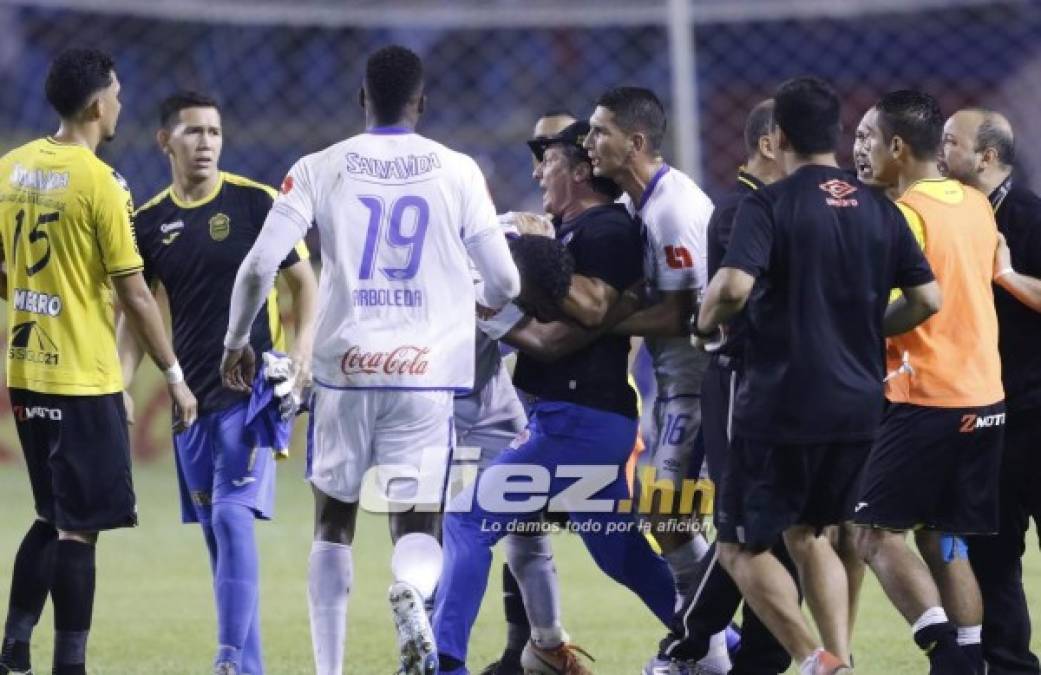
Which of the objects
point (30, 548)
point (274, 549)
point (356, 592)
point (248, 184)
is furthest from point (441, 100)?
point (30, 548)

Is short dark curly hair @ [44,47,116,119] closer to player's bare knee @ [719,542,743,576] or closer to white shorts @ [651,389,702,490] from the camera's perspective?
white shorts @ [651,389,702,490]

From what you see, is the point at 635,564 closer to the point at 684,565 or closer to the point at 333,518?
the point at 684,565

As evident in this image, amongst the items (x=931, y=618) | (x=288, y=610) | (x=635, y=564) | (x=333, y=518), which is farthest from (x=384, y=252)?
(x=288, y=610)

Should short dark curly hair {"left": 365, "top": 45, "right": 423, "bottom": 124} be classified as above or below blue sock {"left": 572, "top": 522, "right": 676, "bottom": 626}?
above

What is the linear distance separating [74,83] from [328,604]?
2.38 metres

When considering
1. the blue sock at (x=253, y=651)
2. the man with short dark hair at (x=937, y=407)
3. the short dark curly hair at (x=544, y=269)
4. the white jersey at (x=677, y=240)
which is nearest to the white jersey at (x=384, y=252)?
the short dark curly hair at (x=544, y=269)

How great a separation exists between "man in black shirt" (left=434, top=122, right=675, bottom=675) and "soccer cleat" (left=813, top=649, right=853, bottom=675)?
1480 mm

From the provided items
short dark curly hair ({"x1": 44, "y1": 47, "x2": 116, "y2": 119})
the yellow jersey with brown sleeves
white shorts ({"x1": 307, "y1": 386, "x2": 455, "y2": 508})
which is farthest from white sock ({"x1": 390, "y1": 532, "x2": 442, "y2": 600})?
short dark curly hair ({"x1": 44, "y1": 47, "x2": 116, "y2": 119})

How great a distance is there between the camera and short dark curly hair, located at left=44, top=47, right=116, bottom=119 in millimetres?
7566

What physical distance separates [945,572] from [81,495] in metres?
3.53

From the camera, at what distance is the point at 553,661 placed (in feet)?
26.8

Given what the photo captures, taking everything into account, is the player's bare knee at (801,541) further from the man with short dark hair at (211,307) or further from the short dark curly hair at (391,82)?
the man with short dark hair at (211,307)

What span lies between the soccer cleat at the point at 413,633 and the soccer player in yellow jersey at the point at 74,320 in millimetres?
1483

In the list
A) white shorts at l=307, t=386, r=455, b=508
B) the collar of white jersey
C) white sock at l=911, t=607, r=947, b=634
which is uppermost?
the collar of white jersey
